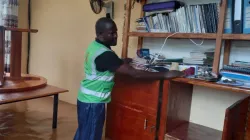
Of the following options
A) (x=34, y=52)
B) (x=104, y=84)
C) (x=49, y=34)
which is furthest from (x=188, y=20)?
(x=34, y=52)

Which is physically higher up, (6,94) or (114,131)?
(6,94)

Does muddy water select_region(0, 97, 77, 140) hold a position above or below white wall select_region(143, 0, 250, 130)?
below

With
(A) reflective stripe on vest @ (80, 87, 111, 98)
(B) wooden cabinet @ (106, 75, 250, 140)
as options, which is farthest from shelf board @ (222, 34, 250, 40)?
(A) reflective stripe on vest @ (80, 87, 111, 98)

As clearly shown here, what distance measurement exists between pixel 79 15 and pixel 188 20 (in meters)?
1.95

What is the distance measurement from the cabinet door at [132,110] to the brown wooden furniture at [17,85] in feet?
2.43

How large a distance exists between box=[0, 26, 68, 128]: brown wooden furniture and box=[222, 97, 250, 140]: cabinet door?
181 cm

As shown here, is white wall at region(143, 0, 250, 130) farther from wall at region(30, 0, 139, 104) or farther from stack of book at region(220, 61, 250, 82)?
wall at region(30, 0, 139, 104)

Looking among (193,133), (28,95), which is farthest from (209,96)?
(28,95)

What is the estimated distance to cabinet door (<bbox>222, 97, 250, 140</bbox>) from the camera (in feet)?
4.41

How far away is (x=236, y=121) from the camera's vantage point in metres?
1.45

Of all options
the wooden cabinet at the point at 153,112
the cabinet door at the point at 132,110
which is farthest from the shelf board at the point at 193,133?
the cabinet door at the point at 132,110

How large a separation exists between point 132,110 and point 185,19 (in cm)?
95

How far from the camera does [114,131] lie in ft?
7.52

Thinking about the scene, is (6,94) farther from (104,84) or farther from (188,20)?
(188,20)
